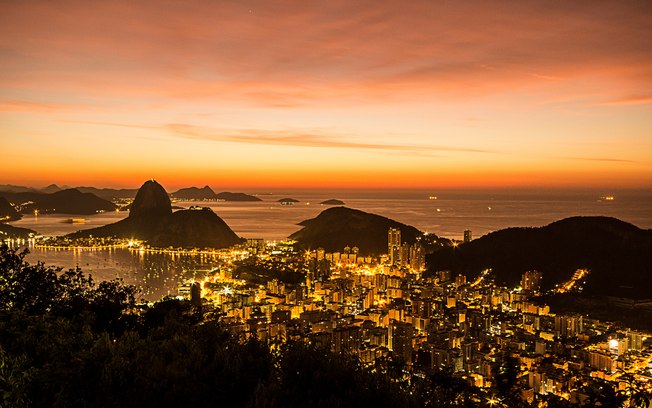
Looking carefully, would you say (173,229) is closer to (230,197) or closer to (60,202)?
(60,202)

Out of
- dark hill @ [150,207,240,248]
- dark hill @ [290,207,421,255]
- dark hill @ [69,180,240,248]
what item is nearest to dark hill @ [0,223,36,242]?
dark hill @ [69,180,240,248]

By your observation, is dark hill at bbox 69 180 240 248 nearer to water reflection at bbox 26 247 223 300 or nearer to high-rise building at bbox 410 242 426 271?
water reflection at bbox 26 247 223 300

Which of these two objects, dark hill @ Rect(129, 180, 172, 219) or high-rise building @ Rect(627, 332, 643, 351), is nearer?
high-rise building @ Rect(627, 332, 643, 351)

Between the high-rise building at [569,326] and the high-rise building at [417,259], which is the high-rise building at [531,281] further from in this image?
the high-rise building at [417,259]

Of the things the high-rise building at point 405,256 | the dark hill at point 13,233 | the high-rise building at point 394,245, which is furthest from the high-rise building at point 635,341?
the dark hill at point 13,233

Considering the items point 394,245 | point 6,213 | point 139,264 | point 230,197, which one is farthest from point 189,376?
point 230,197

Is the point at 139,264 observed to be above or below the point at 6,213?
below
